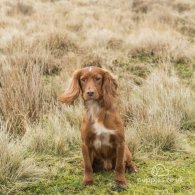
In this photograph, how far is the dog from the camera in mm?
3639

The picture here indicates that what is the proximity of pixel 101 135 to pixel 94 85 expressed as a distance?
393 millimetres

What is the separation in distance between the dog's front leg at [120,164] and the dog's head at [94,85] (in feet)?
1.19

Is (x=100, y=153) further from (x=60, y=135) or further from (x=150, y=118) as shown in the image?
(x=150, y=118)

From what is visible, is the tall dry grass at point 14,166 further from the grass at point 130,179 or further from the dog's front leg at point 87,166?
the dog's front leg at point 87,166

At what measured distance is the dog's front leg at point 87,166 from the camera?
3.76m

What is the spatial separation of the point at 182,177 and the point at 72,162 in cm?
107

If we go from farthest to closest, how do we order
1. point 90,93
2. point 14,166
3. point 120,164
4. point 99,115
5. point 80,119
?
point 80,119, point 14,166, point 120,164, point 99,115, point 90,93

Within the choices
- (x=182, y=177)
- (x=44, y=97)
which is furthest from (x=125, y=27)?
(x=182, y=177)

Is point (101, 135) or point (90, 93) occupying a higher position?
point (90, 93)

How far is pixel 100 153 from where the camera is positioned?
385cm

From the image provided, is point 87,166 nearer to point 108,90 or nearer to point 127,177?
point 127,177

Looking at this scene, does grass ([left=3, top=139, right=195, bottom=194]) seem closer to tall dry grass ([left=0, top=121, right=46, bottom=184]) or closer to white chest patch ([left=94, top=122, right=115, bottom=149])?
tall dry grass ([left=0, top=121, right=46, bottom=184])

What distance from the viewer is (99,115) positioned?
145 inches

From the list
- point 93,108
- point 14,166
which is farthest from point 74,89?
point 14,166
